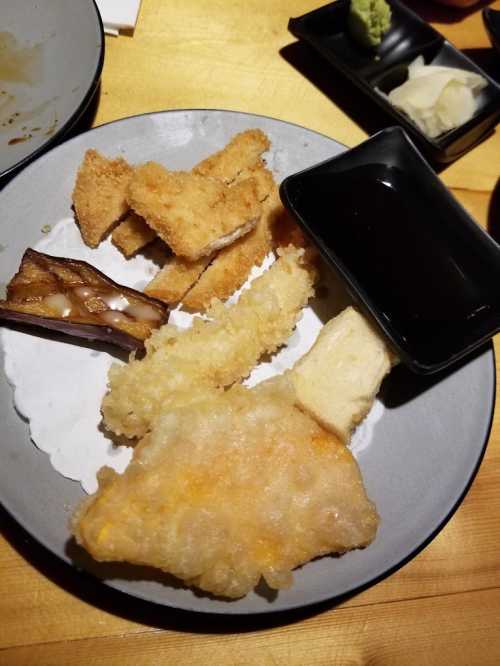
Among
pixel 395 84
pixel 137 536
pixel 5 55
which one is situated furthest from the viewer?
pixel 395 84

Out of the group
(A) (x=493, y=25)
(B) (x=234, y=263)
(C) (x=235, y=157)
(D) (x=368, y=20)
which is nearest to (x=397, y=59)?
(D) (x=368, y=20)

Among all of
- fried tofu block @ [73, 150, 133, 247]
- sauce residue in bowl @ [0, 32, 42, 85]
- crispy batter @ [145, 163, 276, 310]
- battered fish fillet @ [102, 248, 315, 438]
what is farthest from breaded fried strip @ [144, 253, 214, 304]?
sauce residue in bowl @ [0, 32, 42, 85]

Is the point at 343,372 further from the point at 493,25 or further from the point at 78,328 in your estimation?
the point at 493,25

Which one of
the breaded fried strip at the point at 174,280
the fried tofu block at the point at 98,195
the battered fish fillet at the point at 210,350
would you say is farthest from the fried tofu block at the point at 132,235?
the battered fish fillet at the point at 210,350

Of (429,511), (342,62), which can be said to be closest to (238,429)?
(429,511)

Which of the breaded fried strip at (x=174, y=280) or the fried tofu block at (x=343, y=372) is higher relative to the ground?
the breaded fried strip at (x=174, y=280)

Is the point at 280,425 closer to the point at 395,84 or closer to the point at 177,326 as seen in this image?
the point at 177,326

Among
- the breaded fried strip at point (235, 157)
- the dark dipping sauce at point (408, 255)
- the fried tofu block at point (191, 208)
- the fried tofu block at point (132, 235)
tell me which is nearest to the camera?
the dark dipping sauce at point (408, 255)

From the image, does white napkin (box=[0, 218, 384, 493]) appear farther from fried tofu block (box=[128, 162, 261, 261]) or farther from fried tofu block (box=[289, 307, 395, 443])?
fried tofu block (box=[128, 162, 261, 261])

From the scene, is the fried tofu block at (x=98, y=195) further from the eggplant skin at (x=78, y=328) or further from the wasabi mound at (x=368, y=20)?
the wasabi mound at (x=368, y=20)
